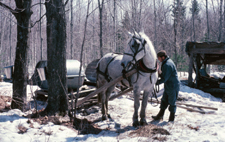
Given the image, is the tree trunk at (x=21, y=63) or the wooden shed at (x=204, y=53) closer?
the tree trunk at (x=21, y=63)

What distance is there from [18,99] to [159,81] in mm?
4152

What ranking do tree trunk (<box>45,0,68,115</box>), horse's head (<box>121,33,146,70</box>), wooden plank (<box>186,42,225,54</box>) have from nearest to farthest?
horse's head (<box>121,33,146,70</box>), tree trunk (<box>45,0,68,115</box>), wooden plank (<box>186,42,225,54</box>)

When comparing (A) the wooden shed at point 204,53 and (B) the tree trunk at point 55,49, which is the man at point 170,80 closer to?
(B) the tree trunk at point 55,49

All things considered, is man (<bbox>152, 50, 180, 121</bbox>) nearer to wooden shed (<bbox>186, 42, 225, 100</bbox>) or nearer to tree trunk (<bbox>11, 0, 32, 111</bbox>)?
tree trunk (<bbox>11, 0, 32, 111</bbox>)

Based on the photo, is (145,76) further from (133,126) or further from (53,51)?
(53,51)

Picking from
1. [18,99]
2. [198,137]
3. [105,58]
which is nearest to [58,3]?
[105,58]

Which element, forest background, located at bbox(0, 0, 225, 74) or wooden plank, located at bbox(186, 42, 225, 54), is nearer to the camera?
wooden plank, located at bbox(186, 42, 225, 54)

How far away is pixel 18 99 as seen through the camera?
16.8ft

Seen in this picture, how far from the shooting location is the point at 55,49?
464 centimetres

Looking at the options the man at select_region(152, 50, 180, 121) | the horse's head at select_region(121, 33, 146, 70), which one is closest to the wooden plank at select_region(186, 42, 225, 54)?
the man at select_region(152, 50, 180, 121)

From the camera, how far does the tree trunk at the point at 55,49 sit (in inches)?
182

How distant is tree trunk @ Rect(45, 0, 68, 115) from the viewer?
182 inches

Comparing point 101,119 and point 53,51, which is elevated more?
point 53,51

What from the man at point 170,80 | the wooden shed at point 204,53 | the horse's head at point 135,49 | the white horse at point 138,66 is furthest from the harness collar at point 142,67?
the wooden shed at point 204,53
